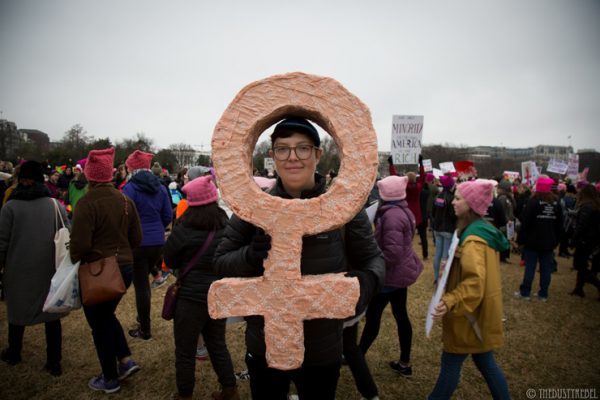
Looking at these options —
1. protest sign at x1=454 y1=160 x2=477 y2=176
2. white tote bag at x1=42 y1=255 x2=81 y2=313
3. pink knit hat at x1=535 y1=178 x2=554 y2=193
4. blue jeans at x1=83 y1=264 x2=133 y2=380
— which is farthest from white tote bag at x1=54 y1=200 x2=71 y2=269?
protest sign at x1=454 y1=160 x2=477 y2=176

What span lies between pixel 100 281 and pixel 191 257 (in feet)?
3.07

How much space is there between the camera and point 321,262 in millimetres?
1853

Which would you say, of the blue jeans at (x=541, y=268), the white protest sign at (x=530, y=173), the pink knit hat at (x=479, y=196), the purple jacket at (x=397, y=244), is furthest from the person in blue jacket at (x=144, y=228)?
the white protest sign at (x=530, y=173)

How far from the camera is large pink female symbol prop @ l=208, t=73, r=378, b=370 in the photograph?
1529mm

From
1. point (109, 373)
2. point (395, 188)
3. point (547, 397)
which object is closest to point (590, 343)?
point (547, 397)

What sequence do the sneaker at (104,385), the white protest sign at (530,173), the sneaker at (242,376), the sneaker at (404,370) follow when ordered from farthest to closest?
the white protest sign at (530,173) < the sneaker at (404,370) < the sneaker at (242,376) < the sneaker at (104,385)

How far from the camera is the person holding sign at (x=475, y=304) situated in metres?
2.61

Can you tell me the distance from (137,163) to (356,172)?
418 cm

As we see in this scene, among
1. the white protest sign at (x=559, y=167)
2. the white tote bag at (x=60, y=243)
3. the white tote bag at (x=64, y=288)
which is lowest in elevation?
the white tote bag at (x=64, y=288)

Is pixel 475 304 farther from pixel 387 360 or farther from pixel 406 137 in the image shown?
pixel 406 137

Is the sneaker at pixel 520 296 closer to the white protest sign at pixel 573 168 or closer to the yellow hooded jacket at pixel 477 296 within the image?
the yellow hooded jacket at pixel 477 296

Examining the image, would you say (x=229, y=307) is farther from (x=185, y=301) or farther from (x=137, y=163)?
(x=137, y=163)

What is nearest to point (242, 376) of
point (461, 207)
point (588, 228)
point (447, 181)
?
point (461, 207)

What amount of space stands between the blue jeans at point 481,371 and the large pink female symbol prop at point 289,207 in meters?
1.95
